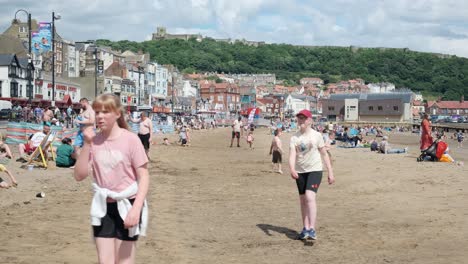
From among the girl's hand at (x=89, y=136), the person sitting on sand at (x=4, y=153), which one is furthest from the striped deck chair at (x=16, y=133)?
the girl's hand at (x=89, y=136)

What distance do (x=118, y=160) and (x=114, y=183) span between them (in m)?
0.17

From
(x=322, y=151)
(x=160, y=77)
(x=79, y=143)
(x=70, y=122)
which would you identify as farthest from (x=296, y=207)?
(x=160, y=77)

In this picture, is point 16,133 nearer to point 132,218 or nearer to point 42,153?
point 42,153

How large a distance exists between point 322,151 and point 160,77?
372 feet

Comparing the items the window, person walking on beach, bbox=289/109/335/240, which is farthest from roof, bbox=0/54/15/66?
person walking on beach, bbox=289/109/335/240

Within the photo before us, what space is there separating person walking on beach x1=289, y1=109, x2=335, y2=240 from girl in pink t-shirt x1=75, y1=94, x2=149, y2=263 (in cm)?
373

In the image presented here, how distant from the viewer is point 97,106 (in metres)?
4.28

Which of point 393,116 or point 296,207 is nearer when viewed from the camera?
point 296,207

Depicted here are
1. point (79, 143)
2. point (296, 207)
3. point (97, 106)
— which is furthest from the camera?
point (79, 143)

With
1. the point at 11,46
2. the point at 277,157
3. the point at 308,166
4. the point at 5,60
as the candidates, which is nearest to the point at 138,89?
the point at 11,46

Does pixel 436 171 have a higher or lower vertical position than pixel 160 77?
lower

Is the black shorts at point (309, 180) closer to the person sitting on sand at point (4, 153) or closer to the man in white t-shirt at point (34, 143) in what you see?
the person sitting on sand at point (4, 153)

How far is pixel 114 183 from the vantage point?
4301 mm

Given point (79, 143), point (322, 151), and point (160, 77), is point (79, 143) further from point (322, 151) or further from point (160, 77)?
point (160, 77)
